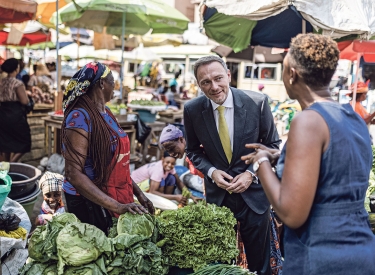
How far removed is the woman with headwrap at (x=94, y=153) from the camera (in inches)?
103

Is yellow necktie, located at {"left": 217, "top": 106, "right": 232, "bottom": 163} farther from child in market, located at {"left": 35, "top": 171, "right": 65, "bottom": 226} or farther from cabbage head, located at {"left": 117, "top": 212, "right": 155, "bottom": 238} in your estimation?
child in market, located at {"left": 35, "top": 171, "right": 65, "bottom": 226}

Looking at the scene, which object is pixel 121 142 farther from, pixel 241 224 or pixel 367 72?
pixel 367 72

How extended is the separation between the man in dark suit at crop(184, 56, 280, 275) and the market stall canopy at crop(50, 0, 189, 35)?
450cm

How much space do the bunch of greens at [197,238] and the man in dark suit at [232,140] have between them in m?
0.43

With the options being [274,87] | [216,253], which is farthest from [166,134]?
[274,87]

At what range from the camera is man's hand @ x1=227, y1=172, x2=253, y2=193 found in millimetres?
3111

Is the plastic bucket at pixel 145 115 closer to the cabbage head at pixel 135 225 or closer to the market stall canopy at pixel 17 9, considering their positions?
the market stall canopy at pixel 17 9

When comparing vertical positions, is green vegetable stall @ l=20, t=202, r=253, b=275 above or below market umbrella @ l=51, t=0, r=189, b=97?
below

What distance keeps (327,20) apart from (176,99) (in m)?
10.6

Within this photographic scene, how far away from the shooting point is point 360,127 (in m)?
1.83

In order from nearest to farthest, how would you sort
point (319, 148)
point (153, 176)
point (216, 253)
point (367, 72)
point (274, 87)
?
point (319, 148)
point (216, 253)
point (153, 176)
point (367, 72)
point (274, 87)

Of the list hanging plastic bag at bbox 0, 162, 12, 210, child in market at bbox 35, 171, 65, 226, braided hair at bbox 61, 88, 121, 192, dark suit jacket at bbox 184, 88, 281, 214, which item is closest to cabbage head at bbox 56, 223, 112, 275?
braided hair at bbox 61, 88, 121, 192

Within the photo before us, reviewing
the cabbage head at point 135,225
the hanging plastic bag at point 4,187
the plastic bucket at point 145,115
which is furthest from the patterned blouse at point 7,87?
the cabbage head at point 135,225

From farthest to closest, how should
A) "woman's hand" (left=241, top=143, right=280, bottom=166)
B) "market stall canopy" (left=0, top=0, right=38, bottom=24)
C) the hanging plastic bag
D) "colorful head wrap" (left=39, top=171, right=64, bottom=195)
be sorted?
"market stall canopy" (left=0, top=0, right=38, bottom=24) < "colorful head wrap" (left=39, top=171, right=64, bottom=195) < the hanging plastic bag < "woman's hand" (left=241, top=143, right=280, bottom=166)
